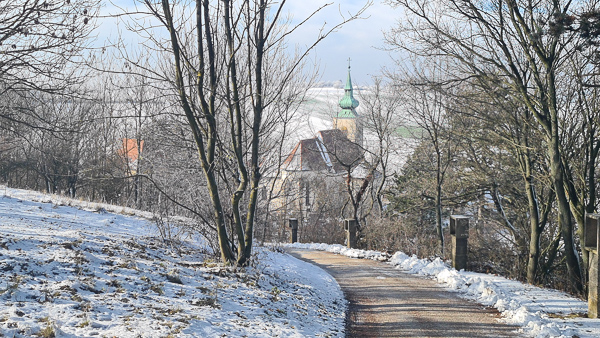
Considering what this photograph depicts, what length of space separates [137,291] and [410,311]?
4069mm

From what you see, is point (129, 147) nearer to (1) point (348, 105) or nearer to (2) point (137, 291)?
(1) point (348, 105)

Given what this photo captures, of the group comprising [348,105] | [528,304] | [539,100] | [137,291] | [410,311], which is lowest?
[410,311]

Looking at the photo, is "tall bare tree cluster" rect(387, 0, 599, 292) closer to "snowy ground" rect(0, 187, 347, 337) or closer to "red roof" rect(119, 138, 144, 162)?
"snowy ground" rect(0, 187, 347, 337)

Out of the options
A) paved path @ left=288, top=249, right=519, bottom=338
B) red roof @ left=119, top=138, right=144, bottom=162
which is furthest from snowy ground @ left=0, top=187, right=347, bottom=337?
red roof @ left=119, top=138, right=144, bottom=162

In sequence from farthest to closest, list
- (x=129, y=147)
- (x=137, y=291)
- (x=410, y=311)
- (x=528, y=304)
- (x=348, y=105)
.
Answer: (x=348, y=105) < (x=129, y=147) < (x=528, y=304) < (x=410, y=311) < (x=137, y=291)

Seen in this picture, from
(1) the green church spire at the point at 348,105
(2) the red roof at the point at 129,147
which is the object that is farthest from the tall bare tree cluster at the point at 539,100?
(2) the red roof at the point at 129,147

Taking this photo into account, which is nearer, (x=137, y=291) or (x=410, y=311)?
(x=137, y=291)

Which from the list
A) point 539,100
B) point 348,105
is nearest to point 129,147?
point 348,105

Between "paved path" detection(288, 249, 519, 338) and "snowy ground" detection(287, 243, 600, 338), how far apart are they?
240 millimetres

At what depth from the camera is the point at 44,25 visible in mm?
8531

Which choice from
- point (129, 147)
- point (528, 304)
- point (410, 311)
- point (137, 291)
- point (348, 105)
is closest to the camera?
point (137, 291)

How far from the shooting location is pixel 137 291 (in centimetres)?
611

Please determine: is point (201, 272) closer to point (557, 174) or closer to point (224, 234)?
point (224, 234)

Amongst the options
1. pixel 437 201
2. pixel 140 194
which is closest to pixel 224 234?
pixel 437 201
